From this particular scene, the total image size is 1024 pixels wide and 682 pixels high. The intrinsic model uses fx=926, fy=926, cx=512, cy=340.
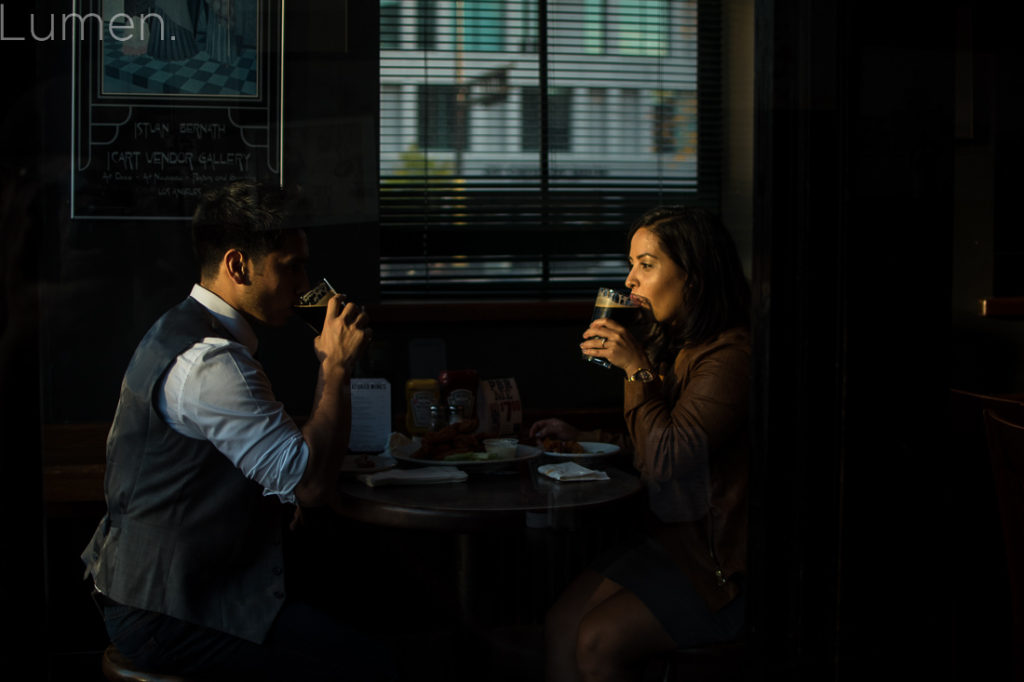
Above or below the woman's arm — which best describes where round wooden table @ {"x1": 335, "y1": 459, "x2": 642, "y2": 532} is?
below

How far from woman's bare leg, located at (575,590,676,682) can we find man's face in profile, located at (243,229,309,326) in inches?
34.4

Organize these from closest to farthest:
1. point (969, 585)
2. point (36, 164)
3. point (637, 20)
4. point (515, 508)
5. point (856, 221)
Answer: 1. point (36, 164)
2. point (856, 221)
3. point (969, 585)
4. point (515, 508)
5. point (637, 20)

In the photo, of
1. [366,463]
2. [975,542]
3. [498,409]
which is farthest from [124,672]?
[975,542]

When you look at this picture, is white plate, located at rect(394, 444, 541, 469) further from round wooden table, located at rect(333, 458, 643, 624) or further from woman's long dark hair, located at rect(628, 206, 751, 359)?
woman's long dark hair, located at rect(628, 206, 751, 359)

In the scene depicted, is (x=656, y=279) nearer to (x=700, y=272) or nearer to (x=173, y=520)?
(x=700, y=272)

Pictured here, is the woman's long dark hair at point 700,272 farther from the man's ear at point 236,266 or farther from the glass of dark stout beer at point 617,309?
the man's ear at point 236,266

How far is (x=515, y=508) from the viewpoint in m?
1.69

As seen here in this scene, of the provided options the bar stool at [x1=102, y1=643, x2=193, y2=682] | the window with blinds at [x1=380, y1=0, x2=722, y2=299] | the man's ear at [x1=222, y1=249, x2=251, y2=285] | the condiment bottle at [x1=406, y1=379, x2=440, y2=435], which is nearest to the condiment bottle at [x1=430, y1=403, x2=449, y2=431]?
the condiment bottle at [x1=406, y1=379, x2=440, y2=435]

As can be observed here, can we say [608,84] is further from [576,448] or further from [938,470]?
[938,470]

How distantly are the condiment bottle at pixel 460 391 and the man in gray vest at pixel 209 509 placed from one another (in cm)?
73

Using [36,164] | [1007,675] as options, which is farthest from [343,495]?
[1007,675]

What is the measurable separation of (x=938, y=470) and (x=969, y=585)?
0.34 m

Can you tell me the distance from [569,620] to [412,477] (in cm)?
45

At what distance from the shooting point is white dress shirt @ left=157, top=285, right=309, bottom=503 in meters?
1.54
